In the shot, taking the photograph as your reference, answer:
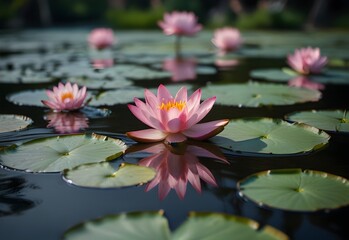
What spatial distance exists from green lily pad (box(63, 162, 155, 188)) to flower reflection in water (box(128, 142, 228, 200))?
3cm

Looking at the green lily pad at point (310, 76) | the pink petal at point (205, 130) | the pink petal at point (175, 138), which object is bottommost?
the green lily pad at point (310, 76)

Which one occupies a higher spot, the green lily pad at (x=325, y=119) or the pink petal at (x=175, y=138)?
the pink petal at (x=175, y=138)

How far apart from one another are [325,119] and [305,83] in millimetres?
1040

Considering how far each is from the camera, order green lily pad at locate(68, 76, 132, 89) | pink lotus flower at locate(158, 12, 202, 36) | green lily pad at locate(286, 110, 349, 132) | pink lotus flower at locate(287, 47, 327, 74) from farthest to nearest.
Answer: pink lotus flower at locate(158, 12, 202, 36)
pink lotus flower at locate(287, 47, 327, 74)
green lily pad at locate(68, 76, 132, 89)
green lily pad at locate(286, 110, 349, 132)

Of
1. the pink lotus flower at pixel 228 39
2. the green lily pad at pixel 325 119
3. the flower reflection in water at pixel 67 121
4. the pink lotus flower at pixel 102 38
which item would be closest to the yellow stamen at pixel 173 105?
the flower reflection in water at pixel 67 121

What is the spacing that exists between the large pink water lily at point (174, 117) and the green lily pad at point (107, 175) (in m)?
0.19

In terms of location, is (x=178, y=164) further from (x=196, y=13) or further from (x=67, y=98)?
(x=196, y=13)

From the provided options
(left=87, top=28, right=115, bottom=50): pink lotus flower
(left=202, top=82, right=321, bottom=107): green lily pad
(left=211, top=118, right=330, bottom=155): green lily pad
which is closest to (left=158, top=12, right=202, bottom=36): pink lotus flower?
(left=87, top=28, right=115, bottom=50): pink lotus flower

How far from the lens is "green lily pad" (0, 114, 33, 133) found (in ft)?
4.54

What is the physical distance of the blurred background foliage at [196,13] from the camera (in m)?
10.2

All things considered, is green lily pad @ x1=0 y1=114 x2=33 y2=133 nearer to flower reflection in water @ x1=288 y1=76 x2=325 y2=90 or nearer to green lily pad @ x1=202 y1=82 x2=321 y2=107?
green lily pad @ x1=202 y1=82 x2=321 y2=107

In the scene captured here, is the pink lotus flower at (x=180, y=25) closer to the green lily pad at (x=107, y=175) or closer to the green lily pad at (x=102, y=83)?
the green lily pad at (x=102, y=83)

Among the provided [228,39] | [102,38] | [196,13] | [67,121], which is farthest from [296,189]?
[196,13]

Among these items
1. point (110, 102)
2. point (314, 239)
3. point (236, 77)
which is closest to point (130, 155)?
point (314, 239)
